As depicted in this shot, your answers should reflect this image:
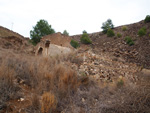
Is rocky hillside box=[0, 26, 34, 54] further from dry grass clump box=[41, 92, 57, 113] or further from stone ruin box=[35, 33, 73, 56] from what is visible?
dry grass clump box=[41, 92, 57, 113]

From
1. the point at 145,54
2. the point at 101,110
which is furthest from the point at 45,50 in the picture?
the point at 145,54

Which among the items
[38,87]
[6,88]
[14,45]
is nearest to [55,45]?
[38,87]

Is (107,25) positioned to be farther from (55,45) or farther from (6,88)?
(6,88)

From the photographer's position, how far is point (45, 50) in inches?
338

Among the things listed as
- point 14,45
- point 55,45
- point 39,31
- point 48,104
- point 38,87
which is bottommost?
point 48,104

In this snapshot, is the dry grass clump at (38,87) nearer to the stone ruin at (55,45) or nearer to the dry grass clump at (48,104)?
the dry grass clump at (48,104)

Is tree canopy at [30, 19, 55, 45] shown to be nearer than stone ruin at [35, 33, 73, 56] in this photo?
No

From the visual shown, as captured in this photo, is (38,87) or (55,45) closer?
(38,87)

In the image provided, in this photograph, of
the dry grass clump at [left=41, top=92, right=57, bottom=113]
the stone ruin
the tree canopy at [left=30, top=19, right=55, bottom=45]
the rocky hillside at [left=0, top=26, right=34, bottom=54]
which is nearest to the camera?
the dry grass clump at [left=41, top=92, right=57, bottom=113]

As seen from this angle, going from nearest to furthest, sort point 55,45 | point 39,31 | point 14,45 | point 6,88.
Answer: point 6,88 < point 55,45 < point 14,45 < point 39,31

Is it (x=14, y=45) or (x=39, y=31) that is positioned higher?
(x=39, y=31)

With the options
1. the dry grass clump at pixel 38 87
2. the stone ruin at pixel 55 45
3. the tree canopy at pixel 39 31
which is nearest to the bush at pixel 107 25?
the tree canopy at pixel 39 31

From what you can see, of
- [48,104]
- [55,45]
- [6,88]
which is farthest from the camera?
[55,45]

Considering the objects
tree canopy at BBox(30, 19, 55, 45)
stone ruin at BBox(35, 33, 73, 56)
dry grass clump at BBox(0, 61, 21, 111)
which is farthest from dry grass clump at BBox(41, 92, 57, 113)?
tree canopy at BBox(30, 19, 55, 45)
